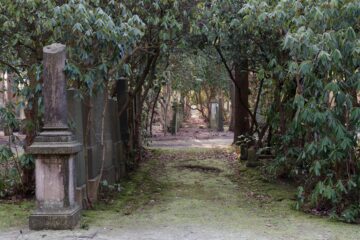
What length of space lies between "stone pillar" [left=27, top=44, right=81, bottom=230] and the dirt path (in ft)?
0.77

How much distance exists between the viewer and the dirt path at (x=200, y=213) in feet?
21.8

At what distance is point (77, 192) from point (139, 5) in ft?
11.4

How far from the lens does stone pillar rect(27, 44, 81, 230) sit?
21.8ft

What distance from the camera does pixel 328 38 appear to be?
6.79m

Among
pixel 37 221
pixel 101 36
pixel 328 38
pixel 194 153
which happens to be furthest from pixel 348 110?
pixel 194 153

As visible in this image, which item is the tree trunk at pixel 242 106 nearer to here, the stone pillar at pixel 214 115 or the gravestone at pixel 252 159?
the gravestone at pixel 252 159

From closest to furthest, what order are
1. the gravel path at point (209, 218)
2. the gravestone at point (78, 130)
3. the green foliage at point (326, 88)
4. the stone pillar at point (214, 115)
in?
the gravel path at point (209, 218), the green foliage at point (326, 88), the gravestone at point (78, 130), the stone pillar at point (214, 115)

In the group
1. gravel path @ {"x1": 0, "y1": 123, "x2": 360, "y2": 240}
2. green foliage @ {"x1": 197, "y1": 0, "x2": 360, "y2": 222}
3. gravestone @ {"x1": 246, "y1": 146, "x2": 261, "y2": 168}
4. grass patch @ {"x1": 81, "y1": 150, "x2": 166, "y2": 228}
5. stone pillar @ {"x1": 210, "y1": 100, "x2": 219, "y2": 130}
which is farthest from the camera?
stone pillar @ {"x1": 210, "y1": 100, "x2": 219, "y2": 130}

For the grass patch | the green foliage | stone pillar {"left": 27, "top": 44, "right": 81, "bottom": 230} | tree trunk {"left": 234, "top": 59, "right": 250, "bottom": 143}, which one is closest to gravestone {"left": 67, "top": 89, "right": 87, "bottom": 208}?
the grass patch

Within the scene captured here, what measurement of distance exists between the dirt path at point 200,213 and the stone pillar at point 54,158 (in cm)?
23

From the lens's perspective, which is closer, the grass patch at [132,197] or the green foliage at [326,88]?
the green foliage at [326,88]

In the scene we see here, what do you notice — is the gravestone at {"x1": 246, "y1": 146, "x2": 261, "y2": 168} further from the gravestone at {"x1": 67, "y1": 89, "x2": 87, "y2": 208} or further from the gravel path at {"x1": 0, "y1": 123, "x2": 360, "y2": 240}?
the gravestone at {"x1": 67, "y1": 89, "x2": 87, "y2": 208}

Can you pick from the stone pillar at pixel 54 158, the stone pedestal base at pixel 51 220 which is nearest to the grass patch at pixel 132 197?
the stone pedestal base at pixel 51 220

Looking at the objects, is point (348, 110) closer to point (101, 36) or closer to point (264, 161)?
point (101, 36)
